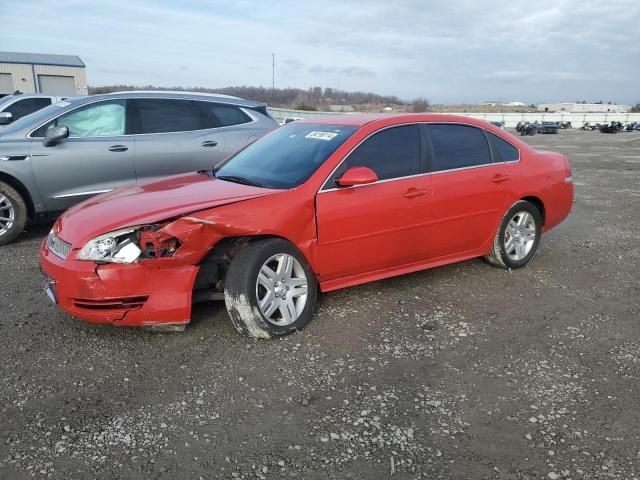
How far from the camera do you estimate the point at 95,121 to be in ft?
21.9

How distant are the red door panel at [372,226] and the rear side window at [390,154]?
95 mm

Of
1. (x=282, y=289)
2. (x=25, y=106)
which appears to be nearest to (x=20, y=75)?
(x=25, y=106)

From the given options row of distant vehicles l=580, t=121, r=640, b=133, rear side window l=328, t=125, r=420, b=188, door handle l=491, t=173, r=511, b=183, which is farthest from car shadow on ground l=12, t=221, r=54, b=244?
row of distant vehicles l=580, t=121, r=640, b=133

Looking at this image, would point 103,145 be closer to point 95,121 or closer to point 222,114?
point 95,121

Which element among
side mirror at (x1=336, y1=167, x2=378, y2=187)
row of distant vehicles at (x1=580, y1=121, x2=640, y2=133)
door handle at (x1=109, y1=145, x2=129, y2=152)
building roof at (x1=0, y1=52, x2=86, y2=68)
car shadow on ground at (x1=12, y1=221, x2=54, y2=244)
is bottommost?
row of distant vehicles at (x1=580, y1=121, x2=640, y2=133)

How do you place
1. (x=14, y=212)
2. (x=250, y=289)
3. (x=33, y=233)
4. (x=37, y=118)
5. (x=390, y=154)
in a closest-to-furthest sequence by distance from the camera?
(x=250, y=289), (x=390, y=154), (x=14, y=212), (x=37, y=118), (x=33, y=233)

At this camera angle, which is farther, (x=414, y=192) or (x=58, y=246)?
(x=414, y=192)

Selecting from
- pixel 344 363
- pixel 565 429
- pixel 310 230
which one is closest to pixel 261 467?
pixel 344 363

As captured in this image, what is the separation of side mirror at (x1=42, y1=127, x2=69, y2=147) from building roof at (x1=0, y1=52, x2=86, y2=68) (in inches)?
1850

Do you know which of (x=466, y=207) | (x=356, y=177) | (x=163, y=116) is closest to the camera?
(x=356, y=177)

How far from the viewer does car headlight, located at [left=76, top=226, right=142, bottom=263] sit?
354 centimetres

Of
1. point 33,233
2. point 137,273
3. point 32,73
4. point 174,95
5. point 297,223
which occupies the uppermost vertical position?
point 32,73

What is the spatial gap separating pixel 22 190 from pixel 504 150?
17.7 ft

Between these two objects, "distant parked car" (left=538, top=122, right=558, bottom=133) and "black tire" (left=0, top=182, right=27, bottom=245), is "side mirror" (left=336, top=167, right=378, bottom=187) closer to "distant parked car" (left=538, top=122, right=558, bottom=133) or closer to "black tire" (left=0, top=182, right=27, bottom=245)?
"black tire" (left=0, top=182, right=27, bottom=245)
